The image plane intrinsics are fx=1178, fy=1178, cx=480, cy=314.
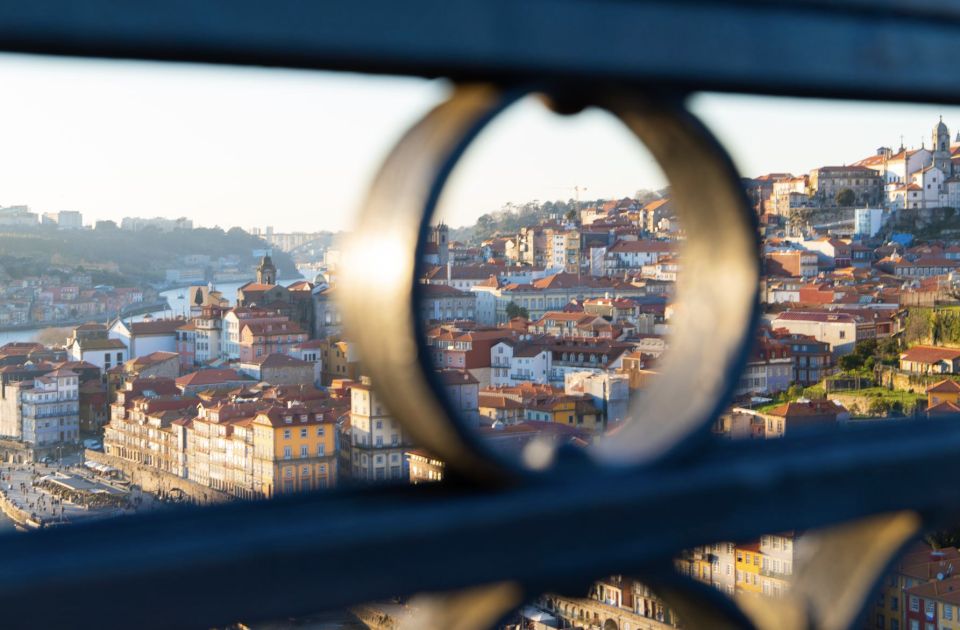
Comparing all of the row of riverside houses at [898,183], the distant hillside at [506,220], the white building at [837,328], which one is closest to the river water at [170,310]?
the distant hillside at [506,220]

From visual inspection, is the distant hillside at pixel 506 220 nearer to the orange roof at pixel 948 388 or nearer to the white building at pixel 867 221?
the orange roof at pixel 948 388

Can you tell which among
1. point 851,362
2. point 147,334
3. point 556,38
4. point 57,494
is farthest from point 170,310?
point 851,362

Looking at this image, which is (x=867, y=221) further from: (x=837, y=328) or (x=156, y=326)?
(x=156, y=326)

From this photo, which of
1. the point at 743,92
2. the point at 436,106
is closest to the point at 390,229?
the point at 436,106

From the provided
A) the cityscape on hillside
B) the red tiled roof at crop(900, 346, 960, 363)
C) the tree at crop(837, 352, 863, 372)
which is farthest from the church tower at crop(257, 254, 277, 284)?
the tree at crop(837, 352, 863, 372)

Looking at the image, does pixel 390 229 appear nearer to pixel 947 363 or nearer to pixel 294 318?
pixel 294 318

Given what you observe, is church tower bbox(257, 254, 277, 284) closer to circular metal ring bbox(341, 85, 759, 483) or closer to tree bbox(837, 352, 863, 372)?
circular metal ring bbox(341, 85, 759, 483)
